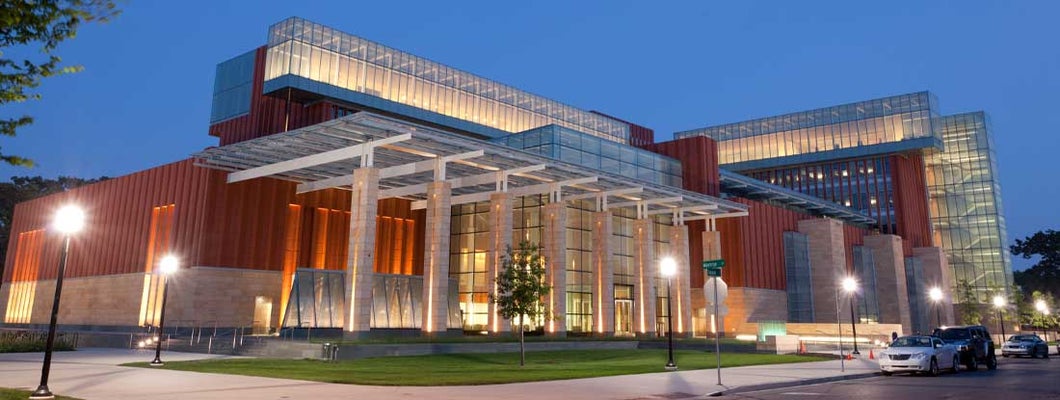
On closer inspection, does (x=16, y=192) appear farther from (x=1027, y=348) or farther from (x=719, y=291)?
(x=1027, y=348)

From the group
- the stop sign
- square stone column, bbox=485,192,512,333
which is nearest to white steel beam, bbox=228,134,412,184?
square stone column, bbox=485,192,512,333

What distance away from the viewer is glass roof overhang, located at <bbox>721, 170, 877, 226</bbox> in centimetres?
7281

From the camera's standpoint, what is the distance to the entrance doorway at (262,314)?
4403 cm

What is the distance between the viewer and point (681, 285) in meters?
55.2

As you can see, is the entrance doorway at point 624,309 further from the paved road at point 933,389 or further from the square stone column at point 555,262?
the paved road at point 933,389

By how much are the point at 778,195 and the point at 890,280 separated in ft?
49.1

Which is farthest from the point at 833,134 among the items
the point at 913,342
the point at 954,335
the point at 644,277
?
the point at 913,342

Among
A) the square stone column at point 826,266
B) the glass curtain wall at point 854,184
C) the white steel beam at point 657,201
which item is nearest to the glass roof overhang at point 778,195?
the square stone column at point 826,266

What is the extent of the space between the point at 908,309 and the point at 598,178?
47.9 m

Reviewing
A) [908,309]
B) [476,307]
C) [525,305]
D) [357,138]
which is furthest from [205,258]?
[908,309]

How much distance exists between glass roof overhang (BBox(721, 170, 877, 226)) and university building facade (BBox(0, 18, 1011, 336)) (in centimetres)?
36

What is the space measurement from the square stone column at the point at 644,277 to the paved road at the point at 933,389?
27.8 meters

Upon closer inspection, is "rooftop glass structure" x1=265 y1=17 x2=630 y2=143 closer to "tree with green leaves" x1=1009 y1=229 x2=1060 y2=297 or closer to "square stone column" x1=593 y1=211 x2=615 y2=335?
"square stone column" x1=593 y1=211 x2=615 y2=335

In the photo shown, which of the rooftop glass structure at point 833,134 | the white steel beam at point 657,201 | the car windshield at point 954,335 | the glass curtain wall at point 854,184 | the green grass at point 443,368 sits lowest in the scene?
the green grass at point 443,368
